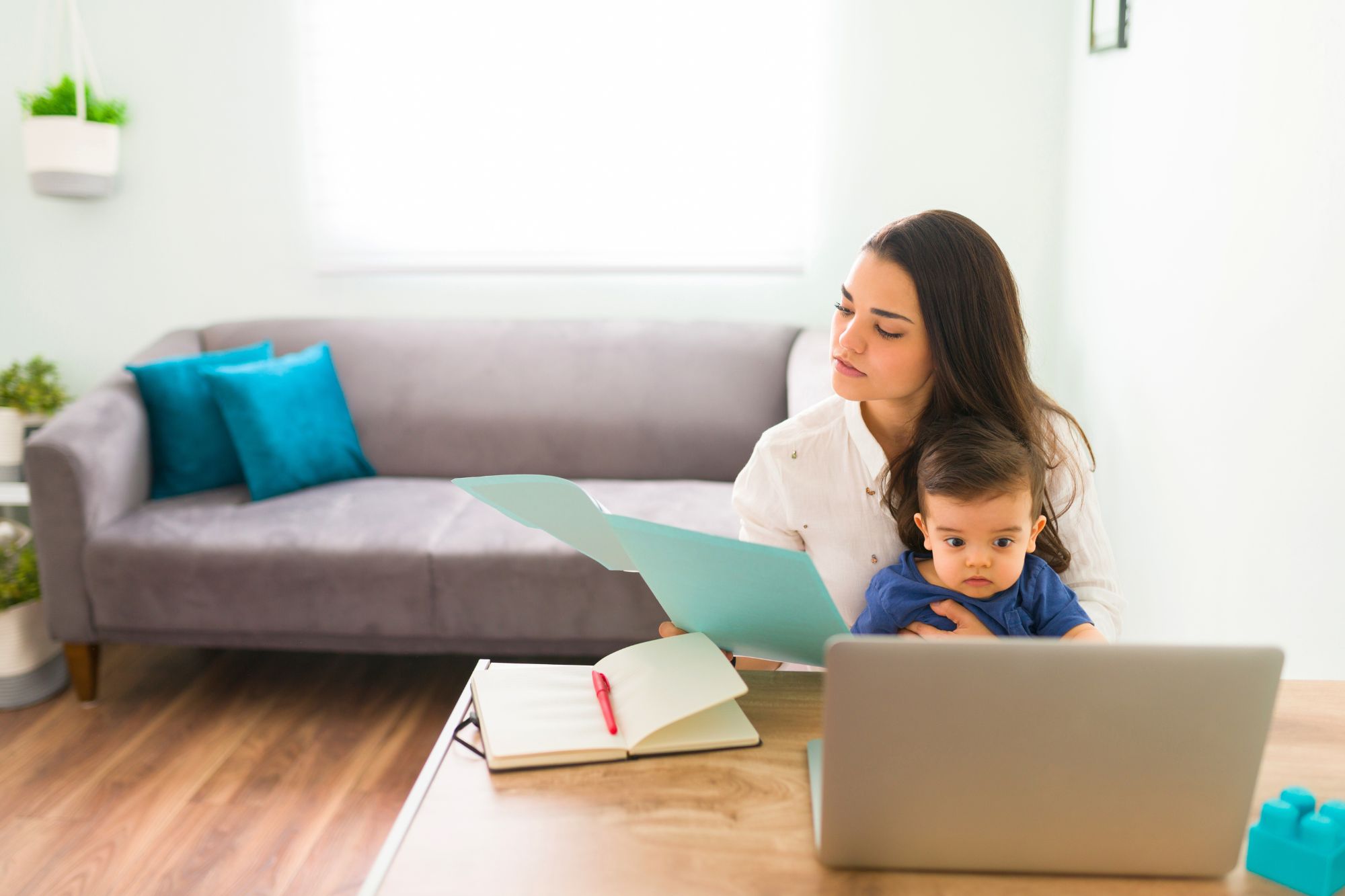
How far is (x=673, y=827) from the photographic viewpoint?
2.61 ft

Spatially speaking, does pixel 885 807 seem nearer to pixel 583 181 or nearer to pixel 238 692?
pixel 238 692

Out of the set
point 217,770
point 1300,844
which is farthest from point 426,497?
point 1300,844

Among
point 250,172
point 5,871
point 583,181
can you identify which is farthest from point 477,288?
point 5,871

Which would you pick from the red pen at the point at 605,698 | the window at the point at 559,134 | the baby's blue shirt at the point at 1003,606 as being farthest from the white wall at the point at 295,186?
the red pen at the point at 605,698

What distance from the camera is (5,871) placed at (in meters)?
1.81

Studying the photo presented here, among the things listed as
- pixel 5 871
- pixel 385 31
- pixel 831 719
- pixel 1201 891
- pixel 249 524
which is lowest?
pixel 5 871

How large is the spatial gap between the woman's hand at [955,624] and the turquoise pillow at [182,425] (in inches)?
84.2

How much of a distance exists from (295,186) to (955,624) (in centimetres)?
266

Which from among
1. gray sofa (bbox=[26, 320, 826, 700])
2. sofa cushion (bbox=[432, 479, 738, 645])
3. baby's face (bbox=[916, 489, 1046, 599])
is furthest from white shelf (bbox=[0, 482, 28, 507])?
baby's face (bbox=[916, 489, 1046, 599])

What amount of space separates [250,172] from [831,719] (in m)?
2.98

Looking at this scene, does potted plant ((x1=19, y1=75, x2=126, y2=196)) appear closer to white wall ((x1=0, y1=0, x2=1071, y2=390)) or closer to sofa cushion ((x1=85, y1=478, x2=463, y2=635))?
white wall ((x1=0, y1=0, x2=1071, y2=390))

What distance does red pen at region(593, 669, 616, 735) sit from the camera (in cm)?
91

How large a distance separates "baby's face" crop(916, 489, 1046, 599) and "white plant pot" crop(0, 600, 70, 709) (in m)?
2.24

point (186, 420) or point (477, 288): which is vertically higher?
point (477, 288)
